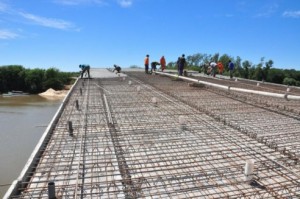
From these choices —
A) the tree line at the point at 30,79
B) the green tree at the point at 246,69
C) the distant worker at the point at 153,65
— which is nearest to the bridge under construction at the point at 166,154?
the distant worker at the point at 153,65

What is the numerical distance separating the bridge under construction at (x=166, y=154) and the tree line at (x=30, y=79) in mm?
36351

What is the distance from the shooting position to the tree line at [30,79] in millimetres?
42062

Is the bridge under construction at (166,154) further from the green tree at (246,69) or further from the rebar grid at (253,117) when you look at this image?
the green tree at (246,69)

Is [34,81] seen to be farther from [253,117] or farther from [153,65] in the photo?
[253,117]

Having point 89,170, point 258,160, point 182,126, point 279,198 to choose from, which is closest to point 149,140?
point 182,126

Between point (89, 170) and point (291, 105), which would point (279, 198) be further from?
point (291, 105)

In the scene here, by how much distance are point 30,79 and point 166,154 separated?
42.0 metres

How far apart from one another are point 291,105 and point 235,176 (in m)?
5.43

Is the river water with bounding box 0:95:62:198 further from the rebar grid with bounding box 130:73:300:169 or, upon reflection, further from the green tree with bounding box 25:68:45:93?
the green tree with bounding box 25:68:45:93

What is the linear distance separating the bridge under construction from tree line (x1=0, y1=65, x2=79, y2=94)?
36.4m

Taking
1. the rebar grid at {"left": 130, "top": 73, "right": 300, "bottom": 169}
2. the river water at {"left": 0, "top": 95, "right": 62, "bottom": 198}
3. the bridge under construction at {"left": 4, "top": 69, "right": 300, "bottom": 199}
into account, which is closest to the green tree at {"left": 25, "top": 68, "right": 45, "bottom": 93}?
the river water at {"left": 0, "top": 95, "right": 62, "bottom": 198}

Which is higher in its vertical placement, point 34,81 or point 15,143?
point 34,81

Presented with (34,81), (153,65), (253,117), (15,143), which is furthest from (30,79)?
(253,117)

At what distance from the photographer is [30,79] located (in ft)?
139
